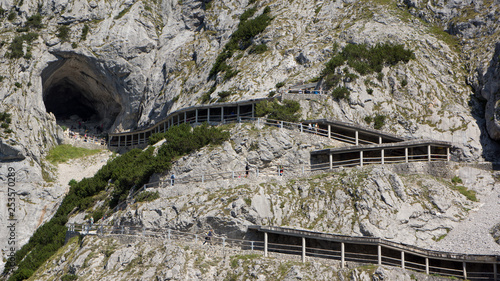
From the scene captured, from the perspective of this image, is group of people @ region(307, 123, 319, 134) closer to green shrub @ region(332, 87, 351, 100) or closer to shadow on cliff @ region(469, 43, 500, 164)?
green shrub @ region(332, 87, 351, 100)

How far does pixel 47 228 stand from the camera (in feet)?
180

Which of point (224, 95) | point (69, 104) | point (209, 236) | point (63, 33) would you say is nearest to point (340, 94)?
point (224, 95)

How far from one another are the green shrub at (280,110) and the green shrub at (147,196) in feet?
48.2

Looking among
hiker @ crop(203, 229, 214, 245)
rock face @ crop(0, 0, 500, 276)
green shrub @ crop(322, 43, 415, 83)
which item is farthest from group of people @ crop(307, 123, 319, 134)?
hiker @ crop(203, 229, 214, 245)

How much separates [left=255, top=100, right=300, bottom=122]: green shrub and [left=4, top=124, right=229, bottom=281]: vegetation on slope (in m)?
5.57

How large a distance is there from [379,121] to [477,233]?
18966 millimetres

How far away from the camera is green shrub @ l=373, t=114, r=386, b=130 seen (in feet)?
183

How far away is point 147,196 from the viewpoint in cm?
4553

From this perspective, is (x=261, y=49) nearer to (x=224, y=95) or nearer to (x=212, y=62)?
(x=212, y=62)

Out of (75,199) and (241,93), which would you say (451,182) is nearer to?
(241,93)

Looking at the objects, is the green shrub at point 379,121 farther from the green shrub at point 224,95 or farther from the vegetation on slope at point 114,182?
the green shrub at point 224,95

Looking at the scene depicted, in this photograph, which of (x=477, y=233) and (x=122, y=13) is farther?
(x=122, y=13)

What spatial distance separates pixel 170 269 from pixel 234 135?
53.9 ft

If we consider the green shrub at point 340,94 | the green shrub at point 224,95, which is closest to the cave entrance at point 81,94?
the green shrub at point 224,95
